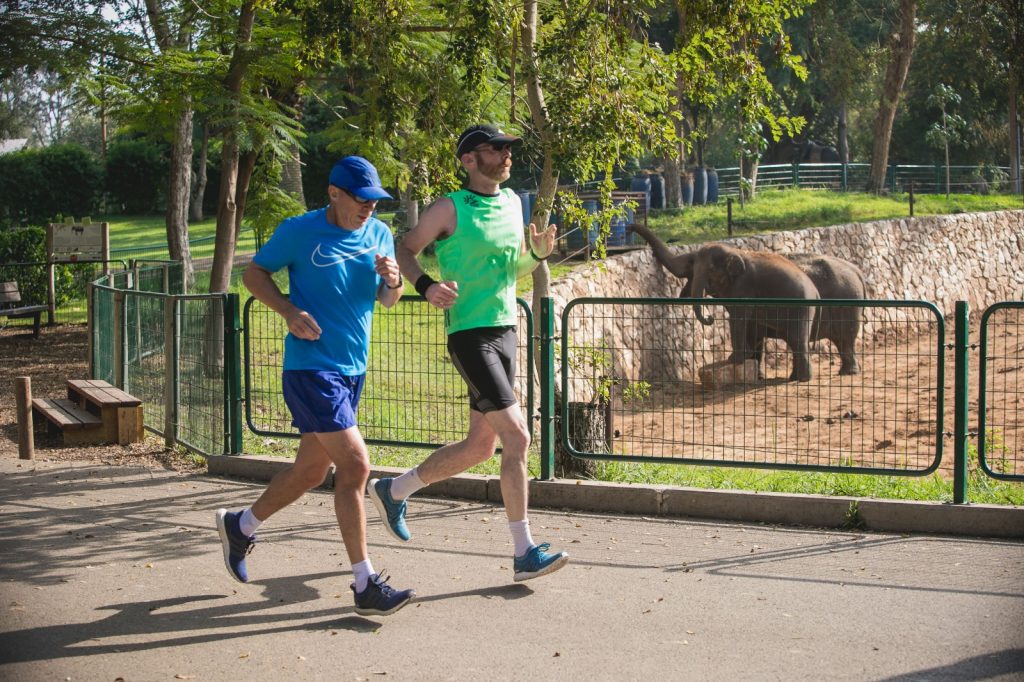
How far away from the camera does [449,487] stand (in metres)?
8.20

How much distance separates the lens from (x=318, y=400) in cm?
546

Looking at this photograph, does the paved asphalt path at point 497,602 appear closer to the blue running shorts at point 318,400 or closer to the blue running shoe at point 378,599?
the blue running shoe at point 378,599

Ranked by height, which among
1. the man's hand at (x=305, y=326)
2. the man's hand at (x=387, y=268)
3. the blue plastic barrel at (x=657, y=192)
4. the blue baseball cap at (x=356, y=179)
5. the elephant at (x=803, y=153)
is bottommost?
the man's hand at (x=305, y=326)

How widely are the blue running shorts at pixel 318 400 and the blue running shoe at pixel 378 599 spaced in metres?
0.72

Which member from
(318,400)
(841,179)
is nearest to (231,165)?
(318,400)

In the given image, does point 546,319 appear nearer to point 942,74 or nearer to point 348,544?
point 348,544

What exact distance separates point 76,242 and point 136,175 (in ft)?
107

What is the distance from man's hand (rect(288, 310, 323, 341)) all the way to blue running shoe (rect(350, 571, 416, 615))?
3.68ft

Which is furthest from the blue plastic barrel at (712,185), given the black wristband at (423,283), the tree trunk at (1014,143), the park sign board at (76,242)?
the black wristband at (423,283)

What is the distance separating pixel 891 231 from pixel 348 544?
28.3 m

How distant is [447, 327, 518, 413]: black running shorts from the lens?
598cm

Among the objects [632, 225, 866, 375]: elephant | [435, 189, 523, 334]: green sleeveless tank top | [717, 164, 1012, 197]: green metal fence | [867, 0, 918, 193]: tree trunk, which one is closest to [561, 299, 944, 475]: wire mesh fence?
[435, 189, 523, 334]: green sleeveless tank top

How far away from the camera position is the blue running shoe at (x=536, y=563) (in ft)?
19.7

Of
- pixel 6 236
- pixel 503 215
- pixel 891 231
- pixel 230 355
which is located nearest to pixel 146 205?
pixel 6 236
